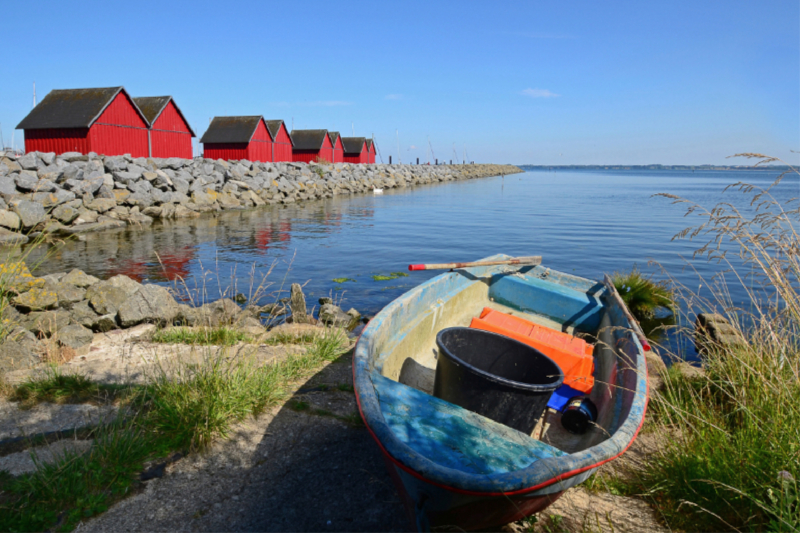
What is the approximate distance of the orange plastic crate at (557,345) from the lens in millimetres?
4941

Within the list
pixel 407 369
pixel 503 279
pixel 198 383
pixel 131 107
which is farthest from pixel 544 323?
pixel 131 107

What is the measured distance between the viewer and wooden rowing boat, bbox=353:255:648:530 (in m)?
2.60

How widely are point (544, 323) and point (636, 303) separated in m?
4.73

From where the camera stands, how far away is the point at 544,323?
6.95 meters

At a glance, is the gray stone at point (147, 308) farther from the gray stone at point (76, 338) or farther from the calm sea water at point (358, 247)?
the gray stone at point (76, 338)

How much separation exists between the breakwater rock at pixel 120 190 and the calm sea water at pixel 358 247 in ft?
4.53

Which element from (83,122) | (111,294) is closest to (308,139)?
(83,122)

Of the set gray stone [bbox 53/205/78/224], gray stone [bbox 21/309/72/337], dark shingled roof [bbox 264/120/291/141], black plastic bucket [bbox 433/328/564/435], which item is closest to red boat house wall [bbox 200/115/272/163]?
dark shingled roof [bbox 264/120/291/141]

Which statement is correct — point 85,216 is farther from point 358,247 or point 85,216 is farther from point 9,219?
point 358,247

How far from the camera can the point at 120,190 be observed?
22.1 metres

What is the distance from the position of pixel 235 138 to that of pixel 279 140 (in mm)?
5415

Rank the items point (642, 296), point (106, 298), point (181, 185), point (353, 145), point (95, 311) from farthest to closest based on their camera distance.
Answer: point (353, 145)
point (181, 185)
point (642, 296)
point (106, 298)
point (95, 311)

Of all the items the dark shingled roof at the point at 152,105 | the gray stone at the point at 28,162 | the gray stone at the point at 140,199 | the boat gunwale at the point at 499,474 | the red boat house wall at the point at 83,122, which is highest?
the dark shingled roof at the point at 152,105

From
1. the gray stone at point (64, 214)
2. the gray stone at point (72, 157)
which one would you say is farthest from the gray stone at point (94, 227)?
the gray stone at point (72, 157)
